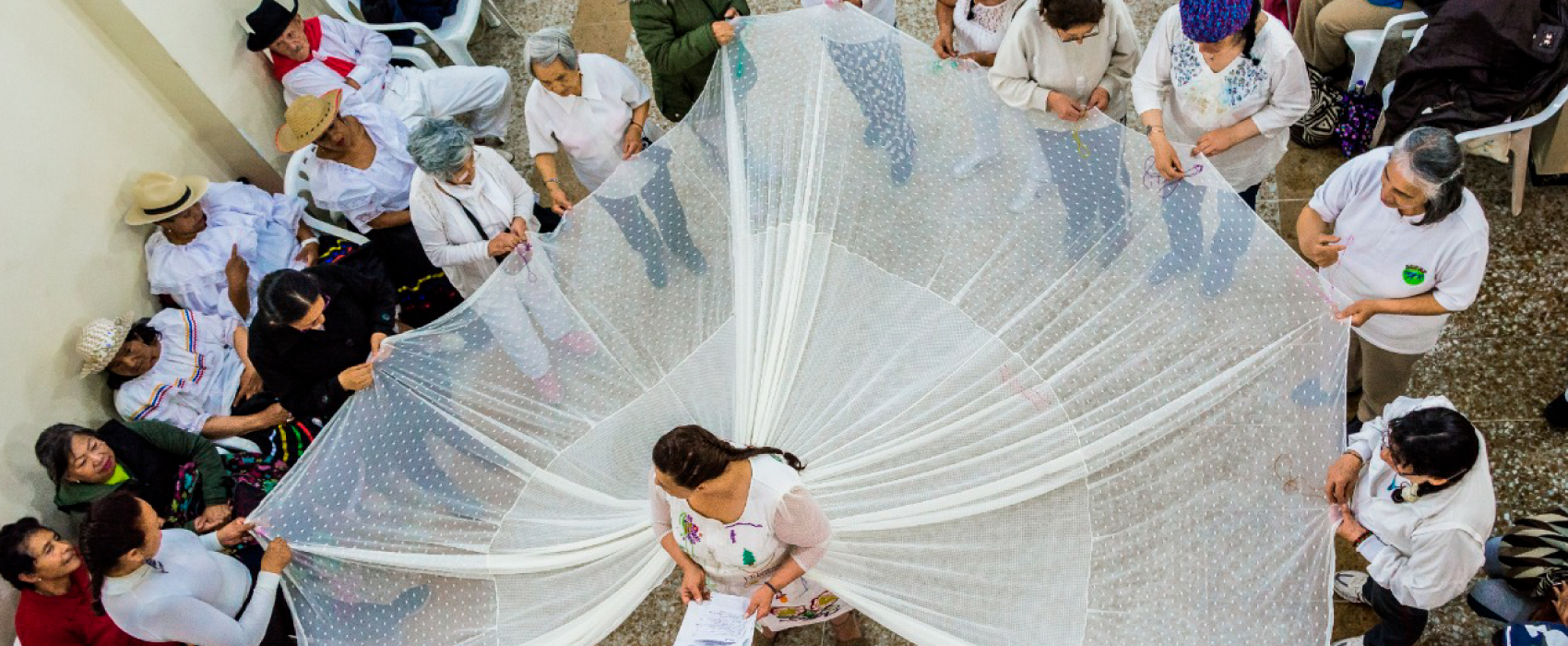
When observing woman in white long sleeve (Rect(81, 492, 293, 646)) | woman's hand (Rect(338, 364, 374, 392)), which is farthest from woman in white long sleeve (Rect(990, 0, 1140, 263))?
woman in white long sleeve (Rect(81, 492, 293, 646))

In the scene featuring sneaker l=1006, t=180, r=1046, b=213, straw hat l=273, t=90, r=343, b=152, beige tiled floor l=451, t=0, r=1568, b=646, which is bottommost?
beige tiled floor l=451, t=0, r=1568, b=646

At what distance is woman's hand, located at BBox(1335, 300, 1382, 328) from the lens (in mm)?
2674

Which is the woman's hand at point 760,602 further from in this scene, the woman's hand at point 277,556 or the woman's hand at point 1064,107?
the woman's hand at point 1064,107

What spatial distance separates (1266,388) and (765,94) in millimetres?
1578

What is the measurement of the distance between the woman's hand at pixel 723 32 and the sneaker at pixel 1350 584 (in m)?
2.30

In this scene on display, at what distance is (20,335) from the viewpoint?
3.51 meters

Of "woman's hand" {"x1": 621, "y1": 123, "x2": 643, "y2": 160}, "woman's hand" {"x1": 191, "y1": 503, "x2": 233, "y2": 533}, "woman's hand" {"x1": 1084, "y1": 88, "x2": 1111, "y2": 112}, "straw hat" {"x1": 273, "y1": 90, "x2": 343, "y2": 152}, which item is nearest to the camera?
"woman's hand" {"x1": 1084, "y1": 88, "x2": 1111, "y2": 112}

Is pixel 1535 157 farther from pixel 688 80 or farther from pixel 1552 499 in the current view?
pixel 688 80

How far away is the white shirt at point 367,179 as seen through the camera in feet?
13.2

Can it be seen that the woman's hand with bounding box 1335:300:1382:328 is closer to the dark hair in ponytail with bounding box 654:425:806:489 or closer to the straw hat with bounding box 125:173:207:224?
the dark hair in ponytail with bounding box 654:425:806:489

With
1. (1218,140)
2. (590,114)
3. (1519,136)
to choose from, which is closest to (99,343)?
(590,114)

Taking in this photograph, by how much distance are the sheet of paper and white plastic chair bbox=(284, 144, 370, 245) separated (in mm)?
2229

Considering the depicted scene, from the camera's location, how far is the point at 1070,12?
2.90 metres

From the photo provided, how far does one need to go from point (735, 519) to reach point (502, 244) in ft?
4.55
